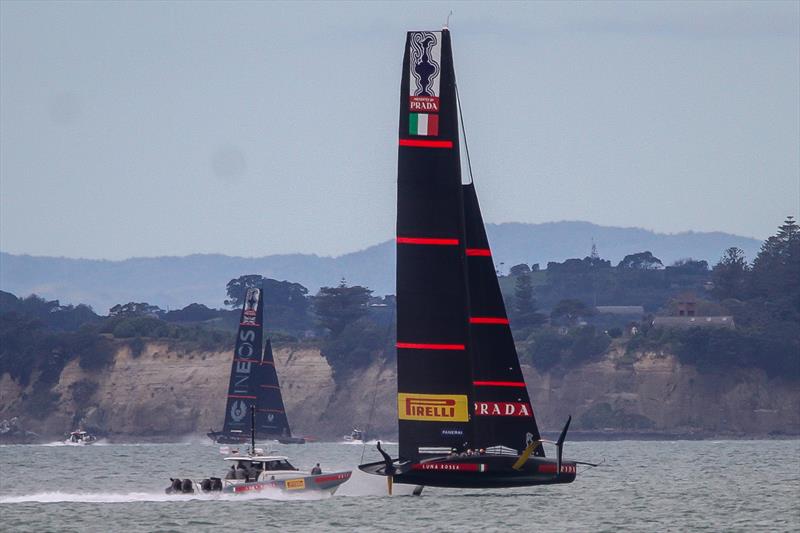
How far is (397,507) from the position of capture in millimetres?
49688

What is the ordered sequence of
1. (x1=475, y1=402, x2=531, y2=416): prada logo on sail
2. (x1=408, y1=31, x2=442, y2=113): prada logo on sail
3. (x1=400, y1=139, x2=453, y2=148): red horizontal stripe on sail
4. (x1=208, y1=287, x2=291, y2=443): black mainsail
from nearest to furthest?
(x1=408, y1=31, x2=442, y2=113): prada logo on sail
(x1=400, y1=139, x2=453, y2=148): red horizontal stripe on sail
(x1=475, y1=402, x2=531, y2=416): prada logo on sail
(x1=208, y1=287, x2=291, y2=443): black mainsail

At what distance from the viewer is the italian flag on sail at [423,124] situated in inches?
1890

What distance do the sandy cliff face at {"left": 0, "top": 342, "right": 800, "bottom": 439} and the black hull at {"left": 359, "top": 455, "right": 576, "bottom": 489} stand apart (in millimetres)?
139825

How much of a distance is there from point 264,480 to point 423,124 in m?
12.5

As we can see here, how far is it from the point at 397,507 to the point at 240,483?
19.8 feet

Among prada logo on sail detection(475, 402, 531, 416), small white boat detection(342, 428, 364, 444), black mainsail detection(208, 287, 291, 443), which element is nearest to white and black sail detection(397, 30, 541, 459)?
prada logo on sail detection(475, 402, 531, 416)

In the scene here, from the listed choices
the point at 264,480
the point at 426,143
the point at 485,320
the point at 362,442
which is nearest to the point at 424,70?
the point at 426,143

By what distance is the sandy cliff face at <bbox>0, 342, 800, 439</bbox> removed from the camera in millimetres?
188000

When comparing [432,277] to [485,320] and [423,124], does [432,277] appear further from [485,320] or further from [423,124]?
[423,124]

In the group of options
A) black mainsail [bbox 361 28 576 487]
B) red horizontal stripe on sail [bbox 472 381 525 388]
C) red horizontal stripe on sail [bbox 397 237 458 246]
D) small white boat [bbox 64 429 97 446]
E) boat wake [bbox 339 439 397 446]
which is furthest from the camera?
boat wake [bbox 339 439 397 446]

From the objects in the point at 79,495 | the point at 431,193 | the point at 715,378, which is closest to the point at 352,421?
the point at 715,378

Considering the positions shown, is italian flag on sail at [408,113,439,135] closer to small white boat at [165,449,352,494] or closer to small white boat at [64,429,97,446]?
small white boat at [165,449,352,494]

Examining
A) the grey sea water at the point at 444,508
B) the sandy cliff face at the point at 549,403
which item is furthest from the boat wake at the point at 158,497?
the sandy cliff face at the point at 549,403

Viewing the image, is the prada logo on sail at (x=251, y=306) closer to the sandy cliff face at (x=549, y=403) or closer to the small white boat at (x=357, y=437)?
the small white boat at (x=357, y=437)
